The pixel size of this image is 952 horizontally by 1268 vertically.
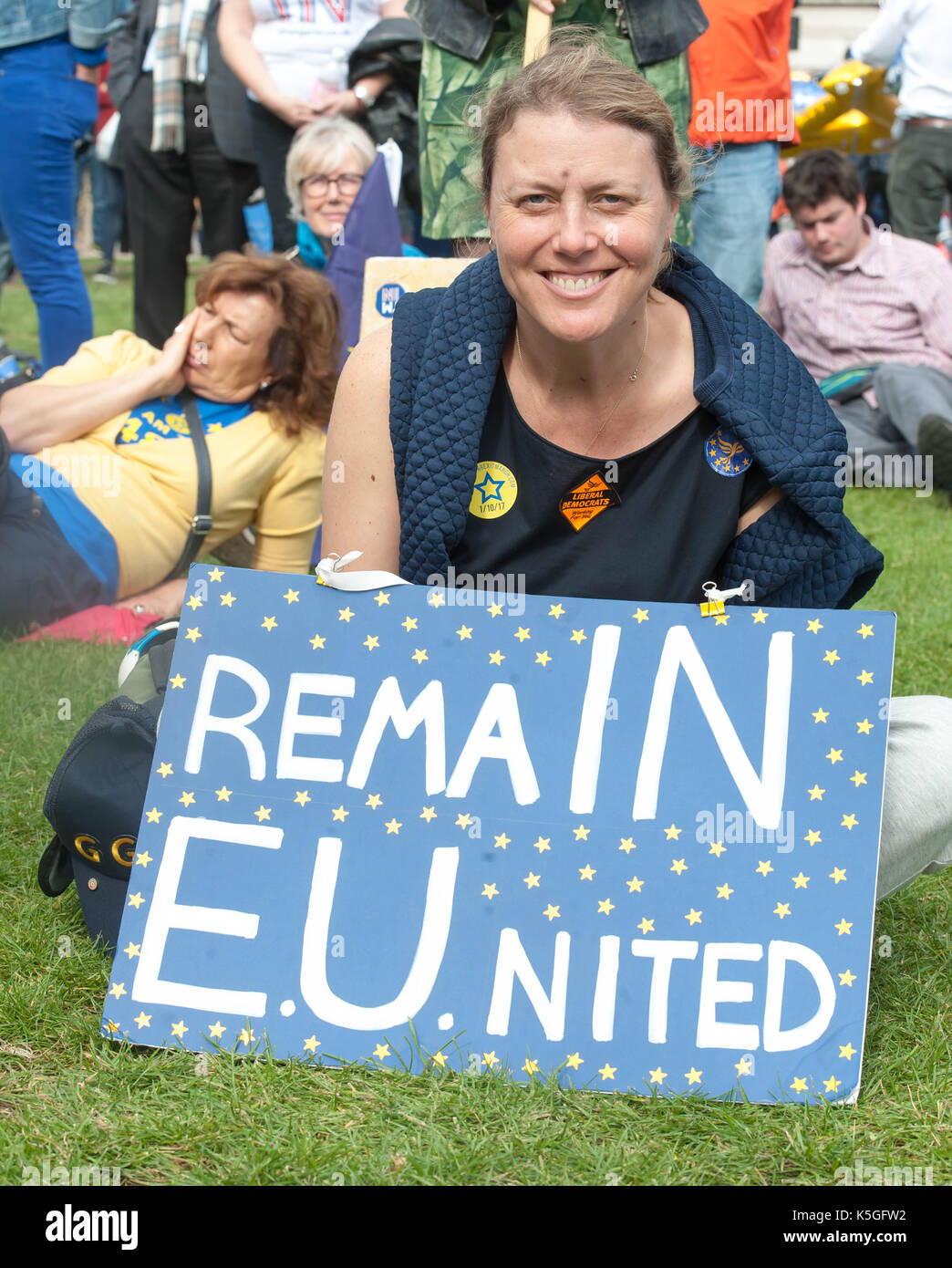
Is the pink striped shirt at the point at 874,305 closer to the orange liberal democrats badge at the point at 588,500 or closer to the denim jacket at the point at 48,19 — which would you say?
the denim jacket at the point at 48,19

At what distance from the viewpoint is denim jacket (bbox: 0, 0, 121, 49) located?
4.81 meters

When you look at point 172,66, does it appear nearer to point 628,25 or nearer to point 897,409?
point 628,25

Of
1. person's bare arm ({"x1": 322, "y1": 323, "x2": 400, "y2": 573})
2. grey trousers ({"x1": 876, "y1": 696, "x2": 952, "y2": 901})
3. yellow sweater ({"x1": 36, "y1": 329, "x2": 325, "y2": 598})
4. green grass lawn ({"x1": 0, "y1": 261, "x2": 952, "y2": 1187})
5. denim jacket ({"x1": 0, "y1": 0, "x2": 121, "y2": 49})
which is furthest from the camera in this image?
denim jacket ({"x1": 0, "y1": 0, "x2": 121, "y2": 49})

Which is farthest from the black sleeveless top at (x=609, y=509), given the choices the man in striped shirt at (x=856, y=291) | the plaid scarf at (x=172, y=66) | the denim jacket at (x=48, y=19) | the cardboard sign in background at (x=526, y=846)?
the man in striped shirt at (x=856, y=291)

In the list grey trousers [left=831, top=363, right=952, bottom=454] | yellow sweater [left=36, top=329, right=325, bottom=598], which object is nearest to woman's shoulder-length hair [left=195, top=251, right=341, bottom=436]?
yellow sweater [left=36, top=329, right=325, bottom=598]

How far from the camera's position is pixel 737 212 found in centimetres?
441

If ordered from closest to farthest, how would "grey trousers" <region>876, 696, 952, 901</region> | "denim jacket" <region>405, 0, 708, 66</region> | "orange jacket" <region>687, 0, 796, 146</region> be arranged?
"grey trousers" <region>876, 696, 952, 901</region> → "denim jacket" <region>405, 0, 708, 66</region> → "orange jacket" <region>687, 0, 796, 146</region>

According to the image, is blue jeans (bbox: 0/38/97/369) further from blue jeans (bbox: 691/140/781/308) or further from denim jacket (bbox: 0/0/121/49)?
blue jeans (bbox: 691/140/781/308)

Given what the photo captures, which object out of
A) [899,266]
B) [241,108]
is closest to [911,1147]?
[241,108]

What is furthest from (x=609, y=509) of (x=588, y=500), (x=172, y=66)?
(x=172, y=66)

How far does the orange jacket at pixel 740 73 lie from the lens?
14.3ft

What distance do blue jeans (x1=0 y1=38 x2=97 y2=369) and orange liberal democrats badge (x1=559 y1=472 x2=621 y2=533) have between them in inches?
140

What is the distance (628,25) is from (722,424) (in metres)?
1.72

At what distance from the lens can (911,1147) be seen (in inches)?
70.5
